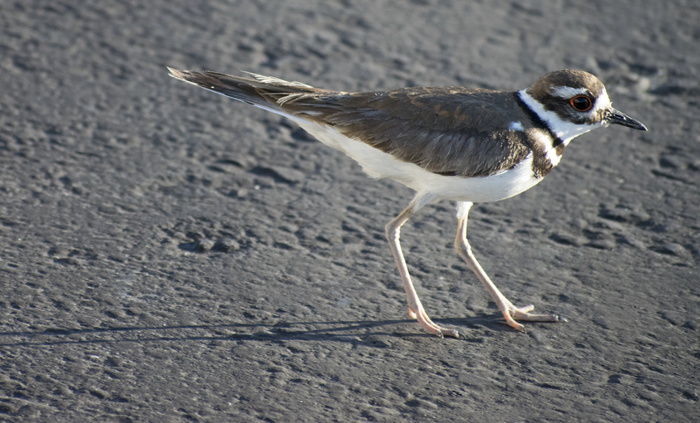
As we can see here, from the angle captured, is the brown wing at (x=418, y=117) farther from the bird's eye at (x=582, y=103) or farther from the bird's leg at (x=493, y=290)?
the bird's leg at (x=493, y=290)

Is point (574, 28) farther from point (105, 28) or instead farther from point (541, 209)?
point (105, 28)

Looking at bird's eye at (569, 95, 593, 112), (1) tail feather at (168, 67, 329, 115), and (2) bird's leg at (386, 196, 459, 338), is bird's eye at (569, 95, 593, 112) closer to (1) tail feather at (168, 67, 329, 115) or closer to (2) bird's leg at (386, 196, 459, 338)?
(2) bird's leg at (386, 196, 459, 338)

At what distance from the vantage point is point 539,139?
4480 mm

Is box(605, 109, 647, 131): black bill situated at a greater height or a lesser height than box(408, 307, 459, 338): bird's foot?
greater

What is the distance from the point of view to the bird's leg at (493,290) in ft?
14.4

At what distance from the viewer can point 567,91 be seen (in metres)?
4.51

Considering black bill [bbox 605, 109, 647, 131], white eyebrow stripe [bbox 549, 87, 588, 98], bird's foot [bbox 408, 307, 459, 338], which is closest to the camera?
bird's foot [bbox 408, 307, 459, 338]

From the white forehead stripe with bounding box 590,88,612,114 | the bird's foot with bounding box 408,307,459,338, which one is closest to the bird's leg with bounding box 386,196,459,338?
the bird's foot with bounding box 408,307,459,338

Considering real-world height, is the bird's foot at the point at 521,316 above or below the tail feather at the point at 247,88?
below

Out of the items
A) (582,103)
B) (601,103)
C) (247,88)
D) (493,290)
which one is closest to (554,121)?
(582,103)

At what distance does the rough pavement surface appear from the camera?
377 centimetres

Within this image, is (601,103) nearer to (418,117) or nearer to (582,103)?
(582,103)

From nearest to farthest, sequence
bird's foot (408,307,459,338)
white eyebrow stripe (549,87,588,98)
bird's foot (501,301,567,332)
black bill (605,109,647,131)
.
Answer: bird's foot (408,307,459,338), bird's foot (501,301,567,332), white eyebrow stripe (549,87,588,98), black bill (605,109,647,131)

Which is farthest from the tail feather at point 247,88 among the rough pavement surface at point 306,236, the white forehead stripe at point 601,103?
the white forehead stripe at point 601,103
